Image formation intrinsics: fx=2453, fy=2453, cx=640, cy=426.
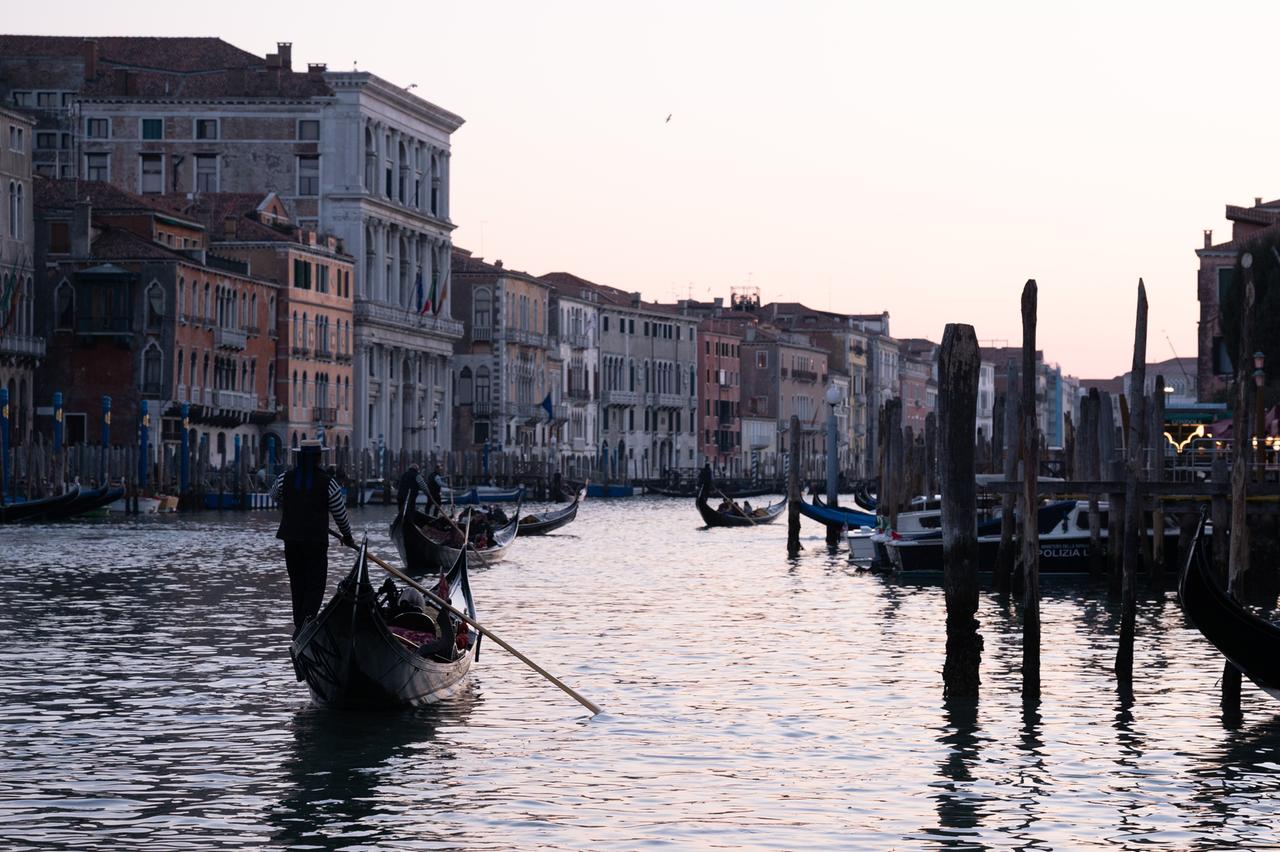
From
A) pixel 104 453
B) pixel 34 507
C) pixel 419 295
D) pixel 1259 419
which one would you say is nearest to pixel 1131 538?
pixel 1259 419

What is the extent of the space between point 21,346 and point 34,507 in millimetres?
14334

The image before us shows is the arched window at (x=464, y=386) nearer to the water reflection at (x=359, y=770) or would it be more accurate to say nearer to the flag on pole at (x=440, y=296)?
the flag on pole at (x=440, y=296)

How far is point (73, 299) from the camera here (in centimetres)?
6197

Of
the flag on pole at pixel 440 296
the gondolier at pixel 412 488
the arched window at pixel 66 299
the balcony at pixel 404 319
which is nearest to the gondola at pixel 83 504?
the arched window at pixel 66 299

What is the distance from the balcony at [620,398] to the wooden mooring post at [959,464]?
91.3 meters

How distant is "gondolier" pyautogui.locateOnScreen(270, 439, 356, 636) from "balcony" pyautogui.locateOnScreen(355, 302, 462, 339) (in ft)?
212

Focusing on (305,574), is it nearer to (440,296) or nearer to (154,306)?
(154,306)

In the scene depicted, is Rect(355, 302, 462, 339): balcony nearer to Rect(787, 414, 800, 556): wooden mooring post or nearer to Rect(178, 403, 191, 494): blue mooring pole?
Rect(178, 403, 191, 494): blue mooring pole

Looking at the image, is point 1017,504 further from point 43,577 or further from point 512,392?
point 512,392

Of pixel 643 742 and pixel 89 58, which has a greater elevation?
pixel 89 58

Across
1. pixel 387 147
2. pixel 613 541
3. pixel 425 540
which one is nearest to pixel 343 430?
pixel 387 147

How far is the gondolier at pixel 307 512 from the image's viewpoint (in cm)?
1459

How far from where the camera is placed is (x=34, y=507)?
45.5m

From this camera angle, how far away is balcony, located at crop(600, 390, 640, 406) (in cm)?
10625
